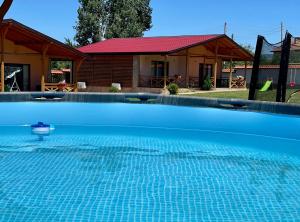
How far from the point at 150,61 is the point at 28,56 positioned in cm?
827

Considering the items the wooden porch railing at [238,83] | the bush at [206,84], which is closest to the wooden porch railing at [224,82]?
the wooden porch railing at [238,83]

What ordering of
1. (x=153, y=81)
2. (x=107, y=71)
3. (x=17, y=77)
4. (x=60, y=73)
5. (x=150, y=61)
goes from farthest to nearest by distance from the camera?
(x=60, y=73) < (x=107, y=71) < (x=150, y=61) < (x=153, y=81) < (x=17, y=77)

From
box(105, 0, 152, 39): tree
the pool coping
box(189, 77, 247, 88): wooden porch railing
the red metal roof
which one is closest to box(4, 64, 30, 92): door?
the red metal roof

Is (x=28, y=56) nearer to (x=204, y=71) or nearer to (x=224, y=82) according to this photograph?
(x=204, y=71)

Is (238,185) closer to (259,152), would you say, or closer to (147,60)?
(259,152)

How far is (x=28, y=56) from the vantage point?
885 inches

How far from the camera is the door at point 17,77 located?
21719 millimetres

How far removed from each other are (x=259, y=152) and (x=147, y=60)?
18571 millimetres

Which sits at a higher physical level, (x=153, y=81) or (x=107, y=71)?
(x=107, y=71)

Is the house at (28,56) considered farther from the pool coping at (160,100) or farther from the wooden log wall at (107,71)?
the pool coping at (160,100)

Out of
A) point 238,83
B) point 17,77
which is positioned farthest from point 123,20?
point 17,77

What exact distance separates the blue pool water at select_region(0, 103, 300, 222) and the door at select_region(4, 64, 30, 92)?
10141 millimetres

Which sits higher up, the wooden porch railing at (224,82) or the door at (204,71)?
the door at (204,71)

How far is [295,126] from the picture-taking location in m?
10.3
